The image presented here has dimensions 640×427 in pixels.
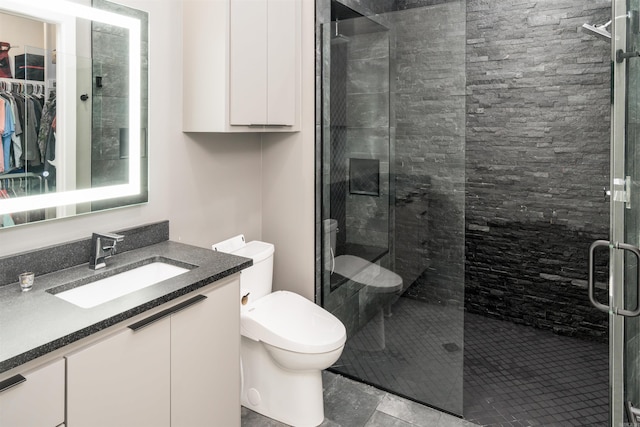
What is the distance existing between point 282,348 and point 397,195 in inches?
38.5

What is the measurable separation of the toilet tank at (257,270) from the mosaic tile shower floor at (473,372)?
0.63 metres

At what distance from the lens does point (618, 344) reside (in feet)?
4.46

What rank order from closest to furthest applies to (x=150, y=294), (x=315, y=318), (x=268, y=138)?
(x=150, y=294), (x=315, y=318), (x=268, y=138)

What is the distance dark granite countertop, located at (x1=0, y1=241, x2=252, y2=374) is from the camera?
1164 millimetres

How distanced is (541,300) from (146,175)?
2704 mm

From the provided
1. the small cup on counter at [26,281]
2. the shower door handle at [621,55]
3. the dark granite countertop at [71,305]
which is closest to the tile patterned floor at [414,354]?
the dark granite countertop at [71,305]

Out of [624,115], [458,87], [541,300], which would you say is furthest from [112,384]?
[541,300]

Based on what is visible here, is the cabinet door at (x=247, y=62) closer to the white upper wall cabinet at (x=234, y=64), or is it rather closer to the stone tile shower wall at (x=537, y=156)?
the white upper wall cabinet at (x=234, y=64)

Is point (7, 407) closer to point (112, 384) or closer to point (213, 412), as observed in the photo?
point (112, 384)

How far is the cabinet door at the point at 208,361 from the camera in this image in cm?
162

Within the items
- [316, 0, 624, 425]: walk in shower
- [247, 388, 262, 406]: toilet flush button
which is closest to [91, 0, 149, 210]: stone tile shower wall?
[316, 0, 624, 425]: walk in shower

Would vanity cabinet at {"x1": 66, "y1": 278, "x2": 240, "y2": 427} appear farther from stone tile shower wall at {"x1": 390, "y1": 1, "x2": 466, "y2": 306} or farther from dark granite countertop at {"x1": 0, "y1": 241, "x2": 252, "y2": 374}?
stone tile shower wall at {"x1": 390, "y1": 1, "x2": 466, "y2": 306}

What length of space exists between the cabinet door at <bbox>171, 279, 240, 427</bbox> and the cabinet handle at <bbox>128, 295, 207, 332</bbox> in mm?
20

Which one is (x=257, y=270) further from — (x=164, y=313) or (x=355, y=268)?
(x=164, y=313)
